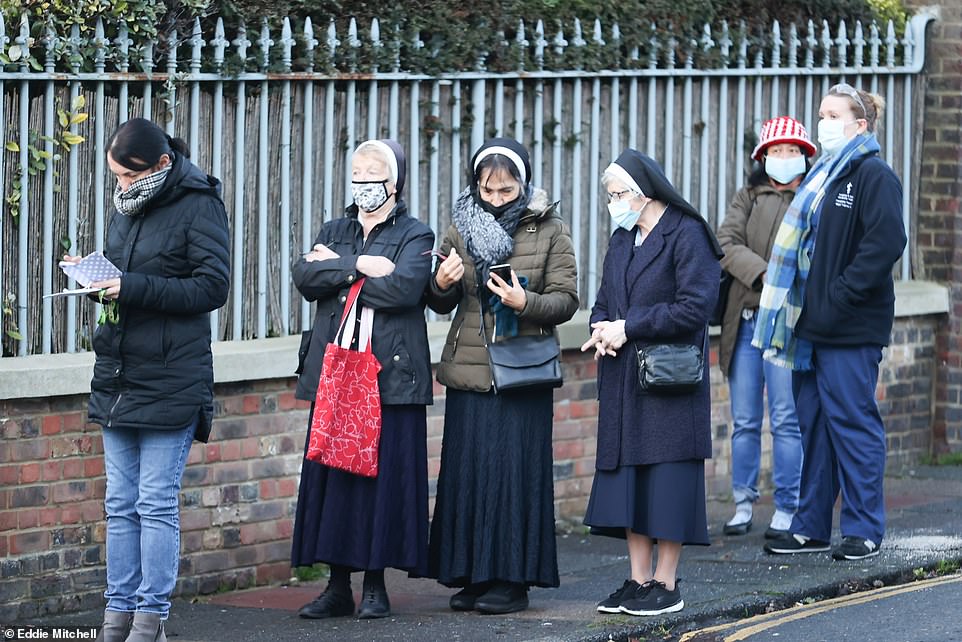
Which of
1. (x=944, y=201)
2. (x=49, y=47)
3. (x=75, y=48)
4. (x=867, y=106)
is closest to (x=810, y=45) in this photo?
(x=944, y=201)

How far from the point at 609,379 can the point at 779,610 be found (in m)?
1.16

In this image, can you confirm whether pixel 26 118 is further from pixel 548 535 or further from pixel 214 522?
pixel 548 535

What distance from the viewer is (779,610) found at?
7.39 m

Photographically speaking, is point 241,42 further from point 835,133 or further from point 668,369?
point 835,133

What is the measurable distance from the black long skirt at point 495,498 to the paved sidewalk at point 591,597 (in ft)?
0.63

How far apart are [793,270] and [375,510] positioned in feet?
7.53

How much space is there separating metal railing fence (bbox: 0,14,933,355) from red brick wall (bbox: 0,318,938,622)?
13.9 inches

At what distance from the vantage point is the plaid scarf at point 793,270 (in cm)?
824

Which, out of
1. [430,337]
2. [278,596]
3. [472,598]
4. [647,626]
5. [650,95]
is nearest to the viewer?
[647,626]

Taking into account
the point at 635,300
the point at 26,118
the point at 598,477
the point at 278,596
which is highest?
the point at 26,118

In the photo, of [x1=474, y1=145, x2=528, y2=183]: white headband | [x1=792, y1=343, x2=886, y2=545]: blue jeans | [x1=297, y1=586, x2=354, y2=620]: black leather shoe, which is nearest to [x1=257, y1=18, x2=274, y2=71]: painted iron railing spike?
[x1=474, y1=145, x2=528, y2=183]: white headband

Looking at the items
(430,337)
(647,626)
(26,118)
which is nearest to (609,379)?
(647,626)

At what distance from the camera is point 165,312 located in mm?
6527

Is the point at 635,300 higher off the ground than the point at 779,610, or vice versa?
the point at 635,300
